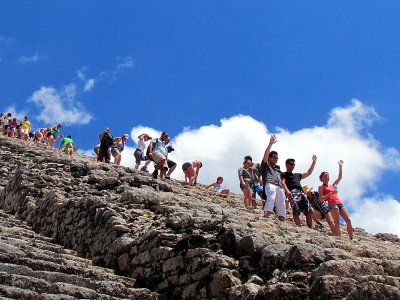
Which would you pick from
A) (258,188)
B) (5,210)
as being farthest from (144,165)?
(5,210)

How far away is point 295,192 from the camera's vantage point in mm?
12023

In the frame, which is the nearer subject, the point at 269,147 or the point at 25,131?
the point at 269,147

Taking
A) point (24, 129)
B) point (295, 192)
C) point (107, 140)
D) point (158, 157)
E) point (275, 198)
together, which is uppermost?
point (24, 129)

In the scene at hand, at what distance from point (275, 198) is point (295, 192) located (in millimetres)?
623

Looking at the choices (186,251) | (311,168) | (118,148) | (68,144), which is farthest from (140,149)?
(186,251)

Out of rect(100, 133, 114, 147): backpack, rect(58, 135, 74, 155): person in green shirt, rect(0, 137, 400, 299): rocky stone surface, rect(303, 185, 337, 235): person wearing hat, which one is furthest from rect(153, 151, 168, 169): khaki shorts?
rect(58, 135, 74, 155): person in green shirt

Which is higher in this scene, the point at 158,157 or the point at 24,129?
the point at 24,129

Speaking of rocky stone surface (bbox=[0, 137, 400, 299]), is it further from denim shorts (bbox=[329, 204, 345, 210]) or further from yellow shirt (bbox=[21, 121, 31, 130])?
yellow shirt (bbox=[21, 121, 31, 130])

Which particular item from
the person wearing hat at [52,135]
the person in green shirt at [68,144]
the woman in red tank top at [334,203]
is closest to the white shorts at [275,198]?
the woman in red tank top at [334,203]

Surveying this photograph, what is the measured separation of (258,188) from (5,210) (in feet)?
22.5

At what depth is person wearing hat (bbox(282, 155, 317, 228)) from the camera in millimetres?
11914

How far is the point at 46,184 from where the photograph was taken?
13180 mm

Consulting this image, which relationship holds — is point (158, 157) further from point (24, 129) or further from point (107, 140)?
point (24, 129)

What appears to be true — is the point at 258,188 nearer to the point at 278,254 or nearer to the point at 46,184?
the point at 46,184
